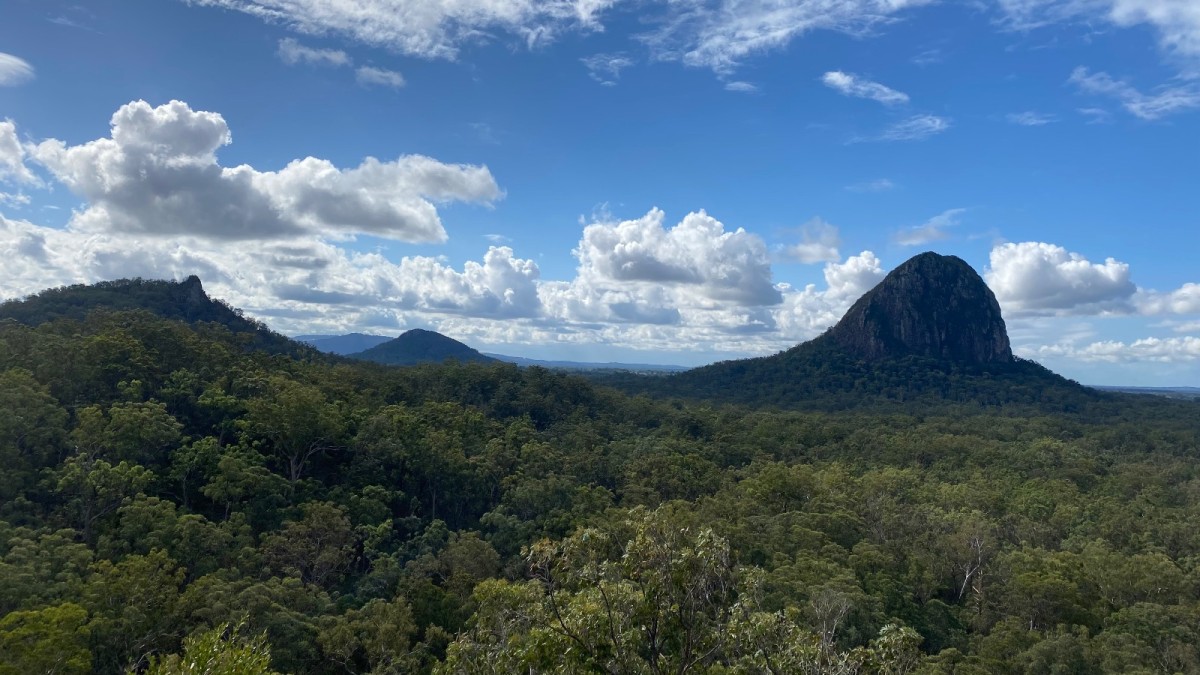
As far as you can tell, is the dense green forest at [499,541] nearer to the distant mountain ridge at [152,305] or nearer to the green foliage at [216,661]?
the green foliage at [216,661]

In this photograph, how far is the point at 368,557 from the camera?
29.3 m

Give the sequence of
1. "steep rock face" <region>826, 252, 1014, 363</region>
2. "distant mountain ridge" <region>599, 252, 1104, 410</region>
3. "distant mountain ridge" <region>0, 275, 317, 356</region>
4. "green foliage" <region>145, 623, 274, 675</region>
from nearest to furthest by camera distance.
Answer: "green foliage" <region>145, 623, 274, 675</region> < "distant mountain ridge" <region>0, 275, 317, 356</region> < "distant mountain ridge" <region>599, 252, 1104, 410</region> < "steep rock face" <region>826, 252, 1014, 363</region>

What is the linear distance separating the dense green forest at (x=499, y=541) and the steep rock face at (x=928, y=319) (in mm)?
88825

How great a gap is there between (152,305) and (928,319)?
13852 centimetres

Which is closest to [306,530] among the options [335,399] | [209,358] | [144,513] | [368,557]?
[368,557]

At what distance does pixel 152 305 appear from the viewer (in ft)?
277

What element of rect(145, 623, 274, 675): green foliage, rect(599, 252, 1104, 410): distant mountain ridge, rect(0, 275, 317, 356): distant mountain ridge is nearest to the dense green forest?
rect(145, 623, 274, 675): green foliage

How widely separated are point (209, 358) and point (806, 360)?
110 m

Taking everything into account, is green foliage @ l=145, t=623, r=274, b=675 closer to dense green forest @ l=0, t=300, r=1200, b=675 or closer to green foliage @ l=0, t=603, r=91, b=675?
dense green forest @ l=0, t=300, r=1200, b=675

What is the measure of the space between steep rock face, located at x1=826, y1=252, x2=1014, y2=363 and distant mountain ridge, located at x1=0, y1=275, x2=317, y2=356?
109 meters

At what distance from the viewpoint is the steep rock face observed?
14225 cm

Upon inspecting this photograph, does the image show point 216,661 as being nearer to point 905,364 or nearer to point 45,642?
point 45,642

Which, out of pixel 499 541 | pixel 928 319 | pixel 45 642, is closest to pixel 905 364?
pixel 928 319

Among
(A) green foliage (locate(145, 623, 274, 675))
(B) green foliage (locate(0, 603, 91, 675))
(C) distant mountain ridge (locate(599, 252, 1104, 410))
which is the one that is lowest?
Answer: (B) green foliage (locate(0, 603, 91, 675))
